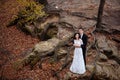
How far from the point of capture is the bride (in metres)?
10.1

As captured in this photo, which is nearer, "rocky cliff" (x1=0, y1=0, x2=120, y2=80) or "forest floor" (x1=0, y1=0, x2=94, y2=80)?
"rocky cliff" (x1=0, y1=0, x2=120, y2=80)

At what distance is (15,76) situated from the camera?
37.1 ft

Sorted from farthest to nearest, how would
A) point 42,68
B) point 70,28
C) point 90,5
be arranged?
1. point 90,5
2. point 70,28
3. point 42,68

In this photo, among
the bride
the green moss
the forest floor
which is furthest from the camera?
the green moss

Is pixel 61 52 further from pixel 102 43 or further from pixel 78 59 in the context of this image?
pixel 102 43

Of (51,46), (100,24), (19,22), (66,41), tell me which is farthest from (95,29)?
(19,22)

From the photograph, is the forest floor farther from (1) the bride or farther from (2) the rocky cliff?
(1) the bride

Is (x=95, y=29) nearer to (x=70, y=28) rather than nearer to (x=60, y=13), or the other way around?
(x=70, y=28)

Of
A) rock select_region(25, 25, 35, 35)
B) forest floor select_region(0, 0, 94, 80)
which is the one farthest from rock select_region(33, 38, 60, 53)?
rock select_region(25, 25, 35, 35)

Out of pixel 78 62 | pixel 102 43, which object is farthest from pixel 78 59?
pixel 102 43

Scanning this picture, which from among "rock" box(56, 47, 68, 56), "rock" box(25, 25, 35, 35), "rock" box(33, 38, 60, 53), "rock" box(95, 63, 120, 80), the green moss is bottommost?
"rock" box(95, 63, 120, 80)

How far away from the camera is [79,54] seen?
33.3 feet

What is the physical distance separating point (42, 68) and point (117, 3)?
35.0 ft

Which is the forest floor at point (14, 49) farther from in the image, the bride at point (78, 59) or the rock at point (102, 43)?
the rock at point (102, 43)
